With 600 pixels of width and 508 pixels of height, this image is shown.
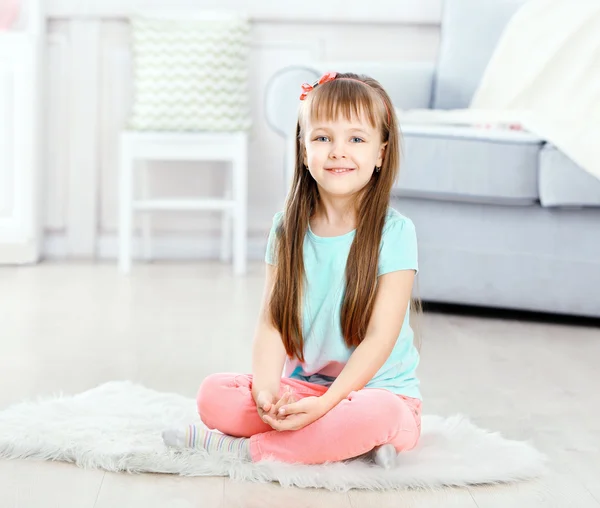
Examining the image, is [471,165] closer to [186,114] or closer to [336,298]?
[336,298]

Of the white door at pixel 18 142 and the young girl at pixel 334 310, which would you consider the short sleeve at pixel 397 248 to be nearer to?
the young girl at pixel 334 310

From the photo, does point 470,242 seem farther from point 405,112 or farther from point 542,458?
point 542,458

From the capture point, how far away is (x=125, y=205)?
9.57 feet

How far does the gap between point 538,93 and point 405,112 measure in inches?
13.7

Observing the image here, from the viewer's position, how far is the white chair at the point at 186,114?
291cm

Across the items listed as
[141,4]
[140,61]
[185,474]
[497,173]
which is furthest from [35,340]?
[141,4]

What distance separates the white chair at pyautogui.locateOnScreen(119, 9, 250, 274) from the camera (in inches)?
115

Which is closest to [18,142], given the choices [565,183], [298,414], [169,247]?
[169,247]

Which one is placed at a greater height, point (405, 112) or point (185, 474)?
point (405, 112)

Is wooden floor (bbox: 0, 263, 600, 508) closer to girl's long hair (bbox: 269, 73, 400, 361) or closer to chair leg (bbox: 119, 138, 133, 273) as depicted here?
chair leg (bbox: 119, 138, 133, 273)

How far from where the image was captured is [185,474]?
Result: 3.76 feet

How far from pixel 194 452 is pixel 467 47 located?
1.88 meters

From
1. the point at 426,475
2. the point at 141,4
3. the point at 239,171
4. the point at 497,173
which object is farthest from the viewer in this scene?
the point at 141,4

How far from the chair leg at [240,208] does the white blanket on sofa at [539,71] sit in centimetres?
56
